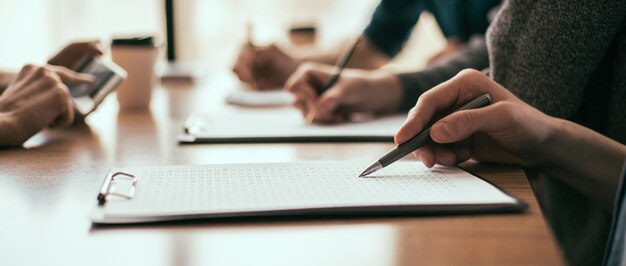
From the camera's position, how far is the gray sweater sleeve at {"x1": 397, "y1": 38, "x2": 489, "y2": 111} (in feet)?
3.64

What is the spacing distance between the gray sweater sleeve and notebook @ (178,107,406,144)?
0.05 metres

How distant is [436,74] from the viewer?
1192mm

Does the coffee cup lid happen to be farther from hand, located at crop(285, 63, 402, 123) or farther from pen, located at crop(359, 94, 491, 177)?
pen, located at crop(359, 94, 491, 177)

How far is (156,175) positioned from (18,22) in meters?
2.49

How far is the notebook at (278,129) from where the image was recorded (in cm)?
83

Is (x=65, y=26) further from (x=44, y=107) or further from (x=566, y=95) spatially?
(x=566, y=95)

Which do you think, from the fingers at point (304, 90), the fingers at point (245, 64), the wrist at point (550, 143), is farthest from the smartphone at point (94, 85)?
the wrist at point (550, 143)

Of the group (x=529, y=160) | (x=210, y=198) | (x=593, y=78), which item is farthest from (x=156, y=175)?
(x=593, y=78)

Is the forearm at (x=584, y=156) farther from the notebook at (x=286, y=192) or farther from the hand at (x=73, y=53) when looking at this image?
the hand at (x=73, y=53)

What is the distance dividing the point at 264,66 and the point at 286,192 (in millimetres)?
1062

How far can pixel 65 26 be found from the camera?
2.85 meters

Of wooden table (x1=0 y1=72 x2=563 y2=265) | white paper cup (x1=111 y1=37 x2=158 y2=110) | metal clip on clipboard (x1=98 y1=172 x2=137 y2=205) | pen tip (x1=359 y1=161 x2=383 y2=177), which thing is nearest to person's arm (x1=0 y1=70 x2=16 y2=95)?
white paper cup (x1=111 y1=37 x2=158 y2=110)

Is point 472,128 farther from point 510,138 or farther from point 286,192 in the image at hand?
point 286,192

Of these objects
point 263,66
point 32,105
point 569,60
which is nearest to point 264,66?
point 263,66
